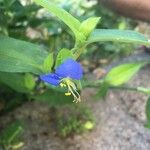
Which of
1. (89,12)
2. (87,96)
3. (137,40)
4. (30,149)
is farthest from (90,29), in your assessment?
(89,12)

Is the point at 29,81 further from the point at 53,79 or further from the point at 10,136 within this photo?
the point at 53,79

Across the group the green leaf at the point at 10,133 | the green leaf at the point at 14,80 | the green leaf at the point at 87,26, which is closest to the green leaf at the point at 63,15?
the green leaf at the point at 87,26

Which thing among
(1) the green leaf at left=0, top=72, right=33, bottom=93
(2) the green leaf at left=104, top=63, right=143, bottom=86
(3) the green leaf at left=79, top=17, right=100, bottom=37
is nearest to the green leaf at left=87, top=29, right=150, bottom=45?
(3) the green leaf at left=79, top=17, right=100, bottom=37

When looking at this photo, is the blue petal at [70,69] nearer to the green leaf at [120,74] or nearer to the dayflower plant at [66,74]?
the dayflower plant at [66,74]

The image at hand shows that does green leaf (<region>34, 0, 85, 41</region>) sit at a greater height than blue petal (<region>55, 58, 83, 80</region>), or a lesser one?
greater

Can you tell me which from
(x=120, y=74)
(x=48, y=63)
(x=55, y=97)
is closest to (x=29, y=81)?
(x=55, y=97)

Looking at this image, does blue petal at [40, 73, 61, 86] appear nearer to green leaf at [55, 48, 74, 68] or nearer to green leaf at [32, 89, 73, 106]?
green leaf at [55, 48, 74, 68]

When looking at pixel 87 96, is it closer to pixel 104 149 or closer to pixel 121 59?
pixel 104 149
